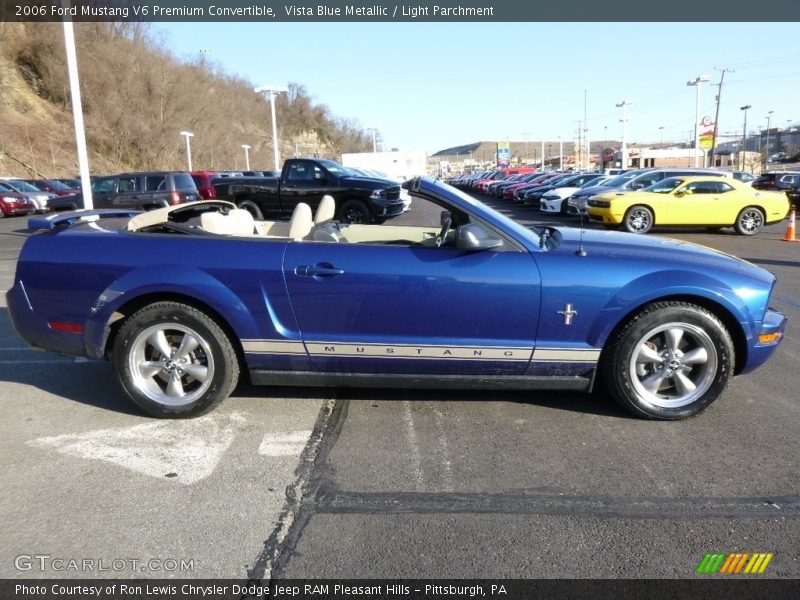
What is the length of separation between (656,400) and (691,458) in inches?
20.0

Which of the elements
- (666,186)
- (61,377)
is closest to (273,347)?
(61,377)

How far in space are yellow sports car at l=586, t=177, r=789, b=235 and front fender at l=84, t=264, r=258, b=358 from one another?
1234cm

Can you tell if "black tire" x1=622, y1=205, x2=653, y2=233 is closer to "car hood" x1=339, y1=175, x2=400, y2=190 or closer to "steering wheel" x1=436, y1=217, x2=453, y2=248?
"car hood" x1=339, y1=175, x2=400, y2=190

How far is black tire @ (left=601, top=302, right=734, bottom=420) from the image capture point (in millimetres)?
3621

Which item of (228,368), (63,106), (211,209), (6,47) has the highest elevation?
(6,47)

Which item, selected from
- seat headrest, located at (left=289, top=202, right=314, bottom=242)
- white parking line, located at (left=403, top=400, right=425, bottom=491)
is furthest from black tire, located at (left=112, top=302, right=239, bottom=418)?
white parking line, located at (left=403, top=400, right=425, bottom=491)

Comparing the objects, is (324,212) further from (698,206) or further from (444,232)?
(698,206)

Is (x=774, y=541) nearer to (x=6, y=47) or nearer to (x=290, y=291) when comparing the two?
(x=290, y=291)

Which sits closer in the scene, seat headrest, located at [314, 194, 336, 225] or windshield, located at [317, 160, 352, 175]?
seat headrest, located at [314, 194, 336, 225]

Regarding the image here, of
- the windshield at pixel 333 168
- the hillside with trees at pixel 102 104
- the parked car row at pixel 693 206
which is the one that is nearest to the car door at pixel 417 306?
the windshield at pixel 333 168

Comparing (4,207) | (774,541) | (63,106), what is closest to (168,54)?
(63,106)

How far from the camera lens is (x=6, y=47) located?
152 feet

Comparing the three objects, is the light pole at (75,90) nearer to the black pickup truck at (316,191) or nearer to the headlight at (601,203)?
the black pickup truck at (316,191)

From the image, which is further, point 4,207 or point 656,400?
point 4,207
